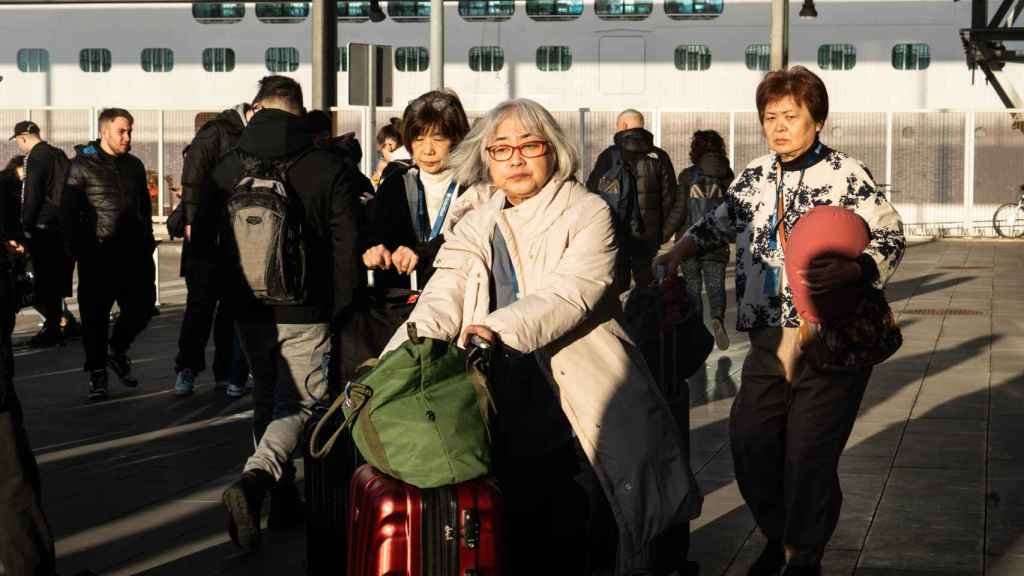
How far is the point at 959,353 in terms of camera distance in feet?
39.9

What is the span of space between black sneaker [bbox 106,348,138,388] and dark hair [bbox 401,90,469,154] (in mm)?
4810

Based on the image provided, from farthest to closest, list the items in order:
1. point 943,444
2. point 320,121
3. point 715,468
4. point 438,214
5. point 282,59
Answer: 1. point 282,59
2. point 320,121
3. point 943,444
4. point 715,468
5. point 438,214

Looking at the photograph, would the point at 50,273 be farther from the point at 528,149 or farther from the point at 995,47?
the point at 995,47

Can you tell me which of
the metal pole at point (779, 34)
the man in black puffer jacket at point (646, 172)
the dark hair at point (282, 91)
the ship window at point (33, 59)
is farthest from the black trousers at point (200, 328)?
the ship window at point (33, 59)

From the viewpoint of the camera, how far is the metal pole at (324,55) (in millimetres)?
12750

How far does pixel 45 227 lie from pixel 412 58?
88.5 feet

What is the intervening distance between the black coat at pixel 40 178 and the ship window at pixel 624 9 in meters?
26.9

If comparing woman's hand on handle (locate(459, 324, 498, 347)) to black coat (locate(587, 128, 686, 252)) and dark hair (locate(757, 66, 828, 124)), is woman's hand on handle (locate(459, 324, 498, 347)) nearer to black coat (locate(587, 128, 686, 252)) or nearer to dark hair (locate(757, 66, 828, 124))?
dark hair (locate(757, 66, 828, 124))

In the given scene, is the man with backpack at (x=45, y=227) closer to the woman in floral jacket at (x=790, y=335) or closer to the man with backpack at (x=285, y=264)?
the man with backpack at (x=285, y=264)

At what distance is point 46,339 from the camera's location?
42.7 ft

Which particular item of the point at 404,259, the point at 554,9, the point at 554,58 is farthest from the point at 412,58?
the point at 404,259

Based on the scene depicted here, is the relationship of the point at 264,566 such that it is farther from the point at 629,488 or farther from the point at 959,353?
the point at 959,353

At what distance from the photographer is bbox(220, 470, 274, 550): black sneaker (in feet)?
19.1

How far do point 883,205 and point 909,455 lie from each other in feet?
9.38
